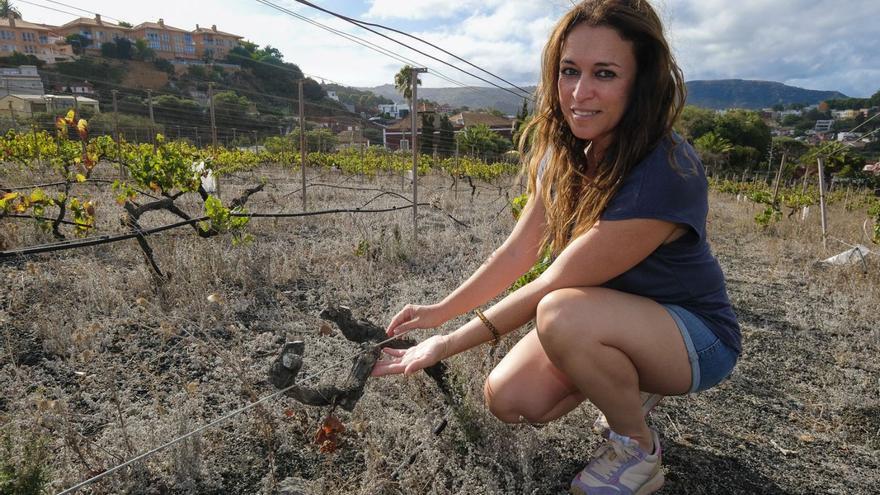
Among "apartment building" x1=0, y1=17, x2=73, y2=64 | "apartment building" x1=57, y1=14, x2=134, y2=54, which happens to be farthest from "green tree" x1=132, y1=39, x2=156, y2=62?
"apartment building" x1=57, y1=14, x2=134, y2=54

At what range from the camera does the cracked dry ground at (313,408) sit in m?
1.48

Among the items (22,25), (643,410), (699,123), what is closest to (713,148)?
(699,123)

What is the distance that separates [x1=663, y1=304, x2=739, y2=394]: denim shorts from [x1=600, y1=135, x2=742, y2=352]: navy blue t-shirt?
1.2 inches

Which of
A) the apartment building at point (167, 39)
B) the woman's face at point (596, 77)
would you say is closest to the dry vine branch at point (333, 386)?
the woman's face at point (596, 77)

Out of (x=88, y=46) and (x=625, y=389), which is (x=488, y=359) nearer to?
(x=625, y=389)

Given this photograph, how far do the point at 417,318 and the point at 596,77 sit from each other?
2.84 ft

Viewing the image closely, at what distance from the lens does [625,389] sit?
1.34 m

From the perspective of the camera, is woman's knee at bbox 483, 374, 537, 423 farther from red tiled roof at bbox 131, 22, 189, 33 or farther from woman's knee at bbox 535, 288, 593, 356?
red tiled roof at bbox 131, 22, 189, 33

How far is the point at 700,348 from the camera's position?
1385mm

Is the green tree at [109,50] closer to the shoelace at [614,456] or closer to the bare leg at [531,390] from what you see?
the bare leg at [531,390]

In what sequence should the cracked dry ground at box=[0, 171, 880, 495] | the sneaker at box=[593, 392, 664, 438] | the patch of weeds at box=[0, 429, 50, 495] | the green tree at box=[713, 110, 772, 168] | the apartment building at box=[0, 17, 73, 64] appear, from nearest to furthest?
the patch of weeds at box=[0, 429, 50, 495] < the cracked dry ground at box=[0, 171, 880, 495] < the sneaker at box=[593, 392, 664, 438] < the green tree at box=[713, 110, 772, 168] < the apartment building at box=[0, 17, 73, 64]

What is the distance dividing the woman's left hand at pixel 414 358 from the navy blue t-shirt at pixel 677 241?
529mm

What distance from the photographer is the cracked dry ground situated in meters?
1.48

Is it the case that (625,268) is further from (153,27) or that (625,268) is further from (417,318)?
(153,27)
